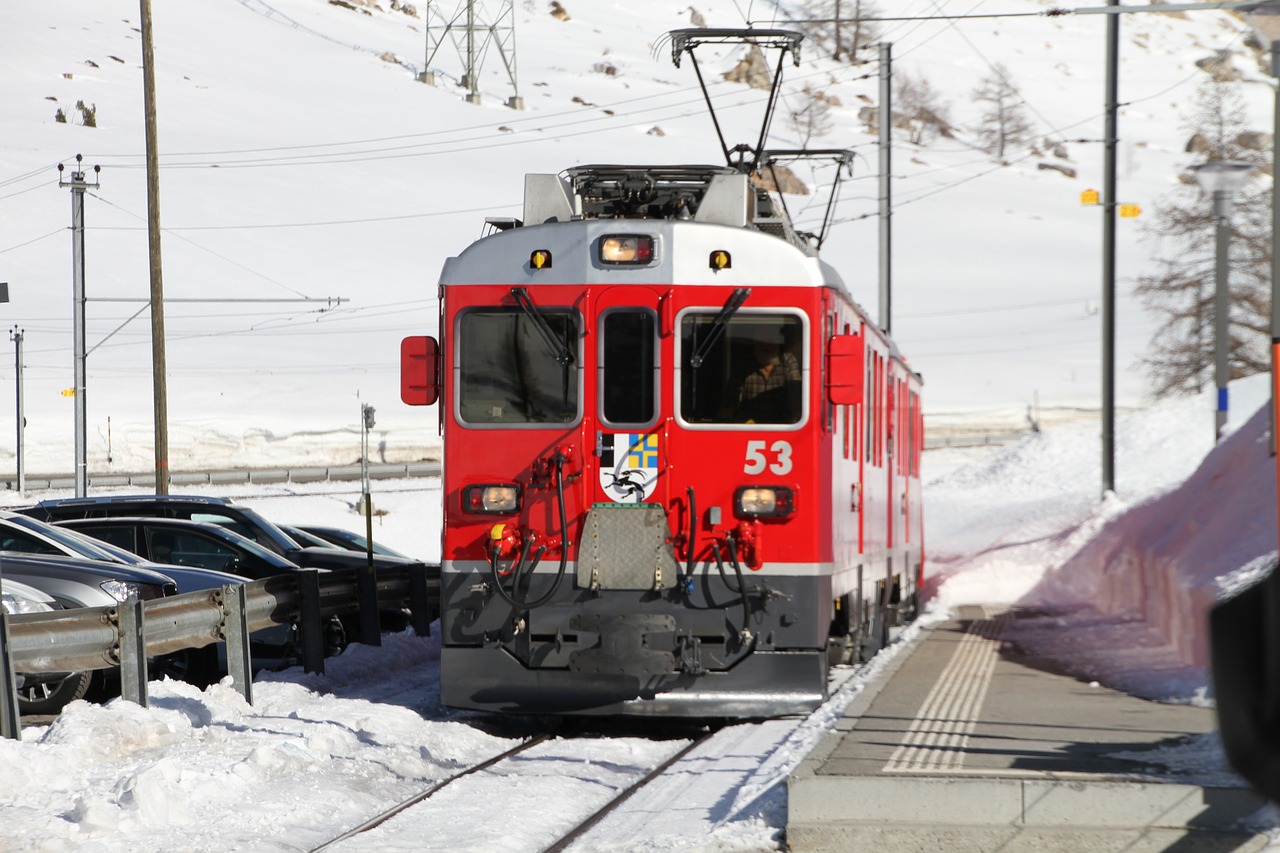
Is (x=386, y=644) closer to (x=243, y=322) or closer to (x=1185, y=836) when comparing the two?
(x=1185, y=836)

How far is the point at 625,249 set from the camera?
1155 centimetres

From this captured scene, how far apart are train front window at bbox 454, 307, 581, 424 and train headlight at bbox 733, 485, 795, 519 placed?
124cm

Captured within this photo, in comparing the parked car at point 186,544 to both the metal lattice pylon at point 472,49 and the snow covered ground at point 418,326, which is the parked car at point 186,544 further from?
the metal lattice pylon at point 472,49

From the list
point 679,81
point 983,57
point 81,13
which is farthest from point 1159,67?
point 81,13

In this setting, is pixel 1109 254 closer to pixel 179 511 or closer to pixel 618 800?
pixel 179 511

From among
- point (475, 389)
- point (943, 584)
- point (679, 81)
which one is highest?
point (679, 81)

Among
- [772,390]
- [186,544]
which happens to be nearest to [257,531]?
[186,544]

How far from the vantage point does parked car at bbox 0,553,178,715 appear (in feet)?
40.3

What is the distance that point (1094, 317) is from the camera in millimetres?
96500

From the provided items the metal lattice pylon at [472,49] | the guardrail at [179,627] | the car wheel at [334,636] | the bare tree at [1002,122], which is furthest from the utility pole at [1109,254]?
the bare tree at [1002,122]

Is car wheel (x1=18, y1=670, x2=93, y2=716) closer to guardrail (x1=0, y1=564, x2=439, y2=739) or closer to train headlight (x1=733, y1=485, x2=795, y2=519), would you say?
guardrail (x1=0, y1=564, x2=439, y2=739)

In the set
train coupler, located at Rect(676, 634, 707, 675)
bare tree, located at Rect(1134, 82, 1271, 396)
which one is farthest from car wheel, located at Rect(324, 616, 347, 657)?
bare tree, located at Rect(1134, 82, 1271, 396)

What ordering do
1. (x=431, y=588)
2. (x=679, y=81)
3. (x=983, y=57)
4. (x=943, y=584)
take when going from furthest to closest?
(x=983, y=57) < (x=679, y=81) < (x=943, y=584) < (x=431, y=588)

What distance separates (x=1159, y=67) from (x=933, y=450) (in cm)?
13515
